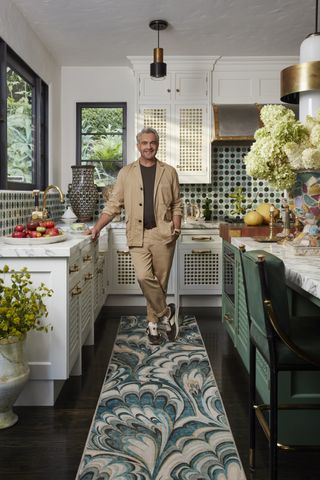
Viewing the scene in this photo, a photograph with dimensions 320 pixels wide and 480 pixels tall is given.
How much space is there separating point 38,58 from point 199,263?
248cm

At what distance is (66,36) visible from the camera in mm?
4781

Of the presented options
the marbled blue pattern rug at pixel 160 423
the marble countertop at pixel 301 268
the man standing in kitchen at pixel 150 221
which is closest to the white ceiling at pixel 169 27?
the man standing in kitchen at pixel 150 221

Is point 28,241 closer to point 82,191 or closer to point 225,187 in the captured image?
point 82,191

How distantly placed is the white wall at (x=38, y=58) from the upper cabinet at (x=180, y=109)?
868 millimetres

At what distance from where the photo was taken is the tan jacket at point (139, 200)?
157 inches

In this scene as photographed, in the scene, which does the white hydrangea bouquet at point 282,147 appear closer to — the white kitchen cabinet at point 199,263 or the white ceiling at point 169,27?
the white ceiling at point 169,27

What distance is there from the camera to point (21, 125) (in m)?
4.45

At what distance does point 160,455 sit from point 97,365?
1.32 meters

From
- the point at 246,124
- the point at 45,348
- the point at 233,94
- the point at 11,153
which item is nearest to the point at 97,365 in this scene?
the point at 45,348

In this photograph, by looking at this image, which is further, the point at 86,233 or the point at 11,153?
the point at 11,153

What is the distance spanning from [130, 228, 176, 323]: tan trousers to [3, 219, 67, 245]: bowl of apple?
0.96m

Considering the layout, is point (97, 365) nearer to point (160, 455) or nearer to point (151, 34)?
point (160, 455)

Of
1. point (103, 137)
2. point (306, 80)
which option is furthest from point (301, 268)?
point (103, 137)

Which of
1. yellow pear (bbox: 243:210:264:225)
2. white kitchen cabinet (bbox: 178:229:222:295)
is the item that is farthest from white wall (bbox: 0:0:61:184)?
yellow pear (bbox: 243:210:264:225)
